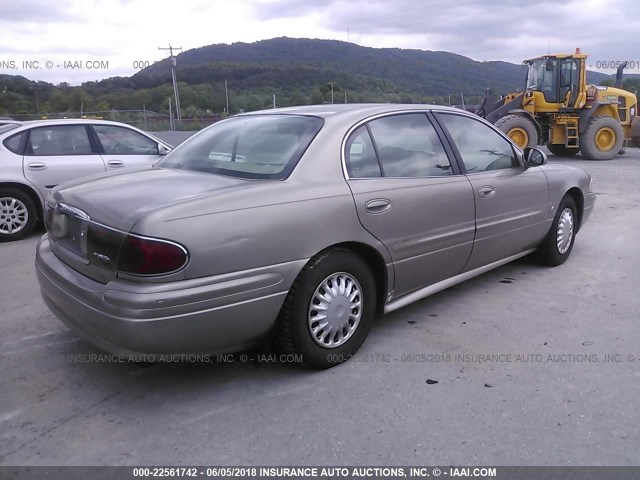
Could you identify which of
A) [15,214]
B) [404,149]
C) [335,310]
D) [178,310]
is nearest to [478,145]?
[404,149]

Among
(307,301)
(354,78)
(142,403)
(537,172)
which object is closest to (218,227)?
(307,301)

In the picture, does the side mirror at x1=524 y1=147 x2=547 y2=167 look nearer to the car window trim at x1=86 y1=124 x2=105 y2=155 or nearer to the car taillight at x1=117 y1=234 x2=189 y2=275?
the car taillight at x1=117 y1=234 x2=189 y2=275

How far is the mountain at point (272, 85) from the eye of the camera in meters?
26.1

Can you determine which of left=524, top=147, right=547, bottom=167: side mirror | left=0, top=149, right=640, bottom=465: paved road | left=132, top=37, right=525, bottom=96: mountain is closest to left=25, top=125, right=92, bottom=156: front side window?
left=0, top=149, right=640, bottom=465: paved road

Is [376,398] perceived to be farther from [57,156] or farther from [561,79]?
[561,79]

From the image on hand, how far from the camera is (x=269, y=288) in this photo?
9.01ft

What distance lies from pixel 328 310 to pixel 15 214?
4975mm

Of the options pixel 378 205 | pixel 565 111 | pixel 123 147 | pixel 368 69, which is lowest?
pixel 378 205

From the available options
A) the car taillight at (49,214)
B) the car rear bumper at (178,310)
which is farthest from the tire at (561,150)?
the car taillight at (49,214)

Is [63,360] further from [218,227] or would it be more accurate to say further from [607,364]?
[607,364]

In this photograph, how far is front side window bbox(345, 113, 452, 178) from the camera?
342 centimetres

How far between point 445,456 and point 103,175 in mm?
2590

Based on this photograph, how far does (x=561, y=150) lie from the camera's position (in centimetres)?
1669

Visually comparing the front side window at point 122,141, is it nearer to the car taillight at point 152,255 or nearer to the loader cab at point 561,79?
the car taillight at point 152,255
